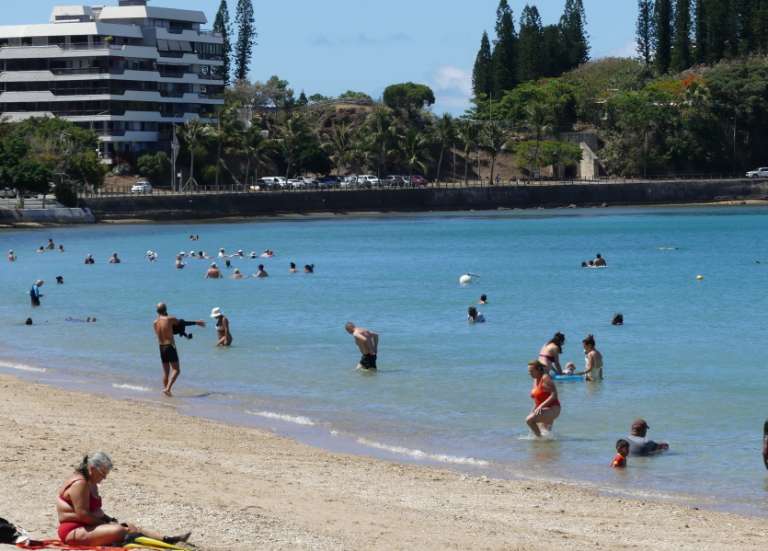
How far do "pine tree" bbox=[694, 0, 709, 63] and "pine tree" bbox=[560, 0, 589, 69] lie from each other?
1628 cm

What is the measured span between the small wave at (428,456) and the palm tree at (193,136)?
83.9 meters

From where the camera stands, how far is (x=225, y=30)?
4840 inches

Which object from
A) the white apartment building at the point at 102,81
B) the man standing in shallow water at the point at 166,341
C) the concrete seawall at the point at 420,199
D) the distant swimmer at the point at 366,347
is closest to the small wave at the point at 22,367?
the man standing in shallow water at the point at 166,341

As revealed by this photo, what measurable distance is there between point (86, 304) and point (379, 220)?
187 ft

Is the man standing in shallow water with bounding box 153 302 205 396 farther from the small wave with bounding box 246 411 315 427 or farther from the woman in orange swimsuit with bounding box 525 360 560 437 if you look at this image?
the woman in orange swimsuit with bounding box 525 360 560 437

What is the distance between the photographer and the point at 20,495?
35.4ft

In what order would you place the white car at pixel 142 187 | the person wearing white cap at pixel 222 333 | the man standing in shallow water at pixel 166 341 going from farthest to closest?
the white car at pixel 142 187, the person wearing white cap at pixel 222 333, the man standing in shallow water at pixel 166 341

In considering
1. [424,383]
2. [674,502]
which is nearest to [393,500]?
[674,502]

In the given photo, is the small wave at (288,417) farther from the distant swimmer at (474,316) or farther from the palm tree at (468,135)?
the palm tree at (468,135)

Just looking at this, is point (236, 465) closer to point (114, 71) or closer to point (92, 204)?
point (92, 204)

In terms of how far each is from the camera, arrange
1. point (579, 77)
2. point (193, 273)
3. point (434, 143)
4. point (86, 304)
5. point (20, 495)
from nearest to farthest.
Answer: point (20, 495) → point (86, 304) → point (193, 273) → point (434, 143) → point (579, 77)

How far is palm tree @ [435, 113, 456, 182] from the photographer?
112 meters

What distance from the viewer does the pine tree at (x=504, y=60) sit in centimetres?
12244

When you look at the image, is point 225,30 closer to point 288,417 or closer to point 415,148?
point 415,148
